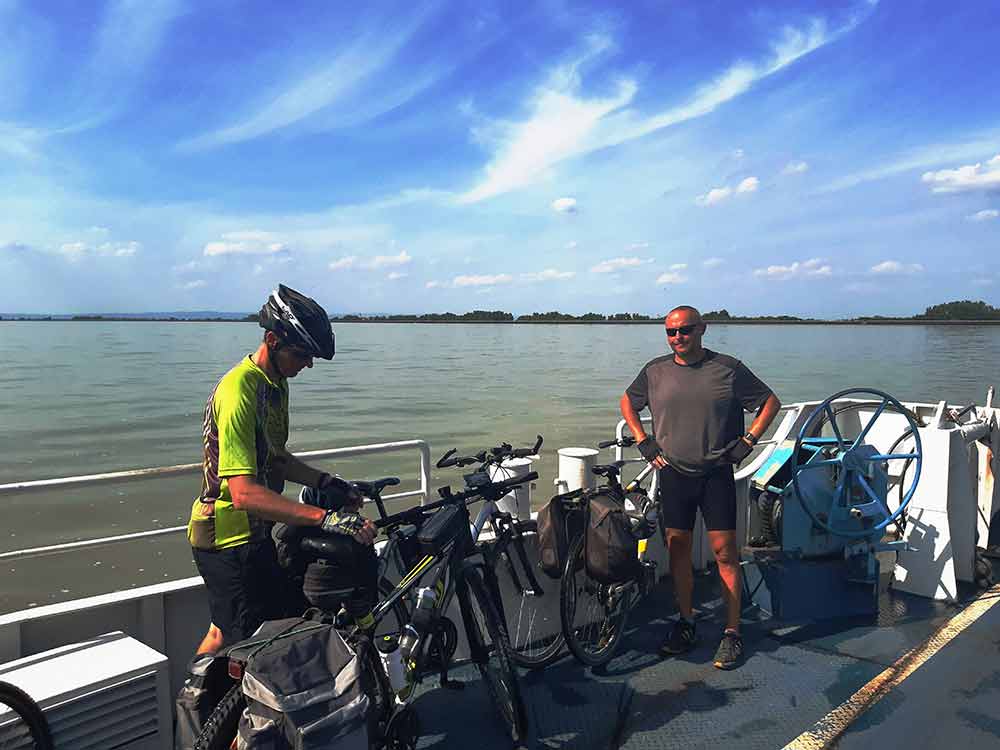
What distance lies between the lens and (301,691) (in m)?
1.96

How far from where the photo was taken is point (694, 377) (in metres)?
3.78

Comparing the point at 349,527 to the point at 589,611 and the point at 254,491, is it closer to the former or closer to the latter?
the point at 254,491

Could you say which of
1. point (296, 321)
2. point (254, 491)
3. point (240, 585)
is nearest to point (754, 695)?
point (240, 585)

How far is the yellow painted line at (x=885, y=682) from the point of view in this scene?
3004 millimetres

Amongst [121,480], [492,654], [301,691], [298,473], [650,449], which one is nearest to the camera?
[301,691]

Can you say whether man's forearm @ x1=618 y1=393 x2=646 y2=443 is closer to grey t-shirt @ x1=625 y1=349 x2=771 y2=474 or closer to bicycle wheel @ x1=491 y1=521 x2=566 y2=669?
grey t-shirt @ x1=625 y1=349 x2=771 y2=474

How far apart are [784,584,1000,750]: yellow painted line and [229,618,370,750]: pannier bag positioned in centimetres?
189

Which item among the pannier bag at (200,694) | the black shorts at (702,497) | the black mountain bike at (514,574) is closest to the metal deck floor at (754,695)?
the black mountain bike at (514,574)

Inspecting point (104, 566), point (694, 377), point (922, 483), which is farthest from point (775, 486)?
point (104, 566)

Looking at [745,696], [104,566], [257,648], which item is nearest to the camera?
[257,648]

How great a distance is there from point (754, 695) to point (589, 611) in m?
0.87

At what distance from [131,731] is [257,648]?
2.67ft

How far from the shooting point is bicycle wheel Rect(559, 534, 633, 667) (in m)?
3.64

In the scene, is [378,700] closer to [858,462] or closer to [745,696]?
[745,696]
